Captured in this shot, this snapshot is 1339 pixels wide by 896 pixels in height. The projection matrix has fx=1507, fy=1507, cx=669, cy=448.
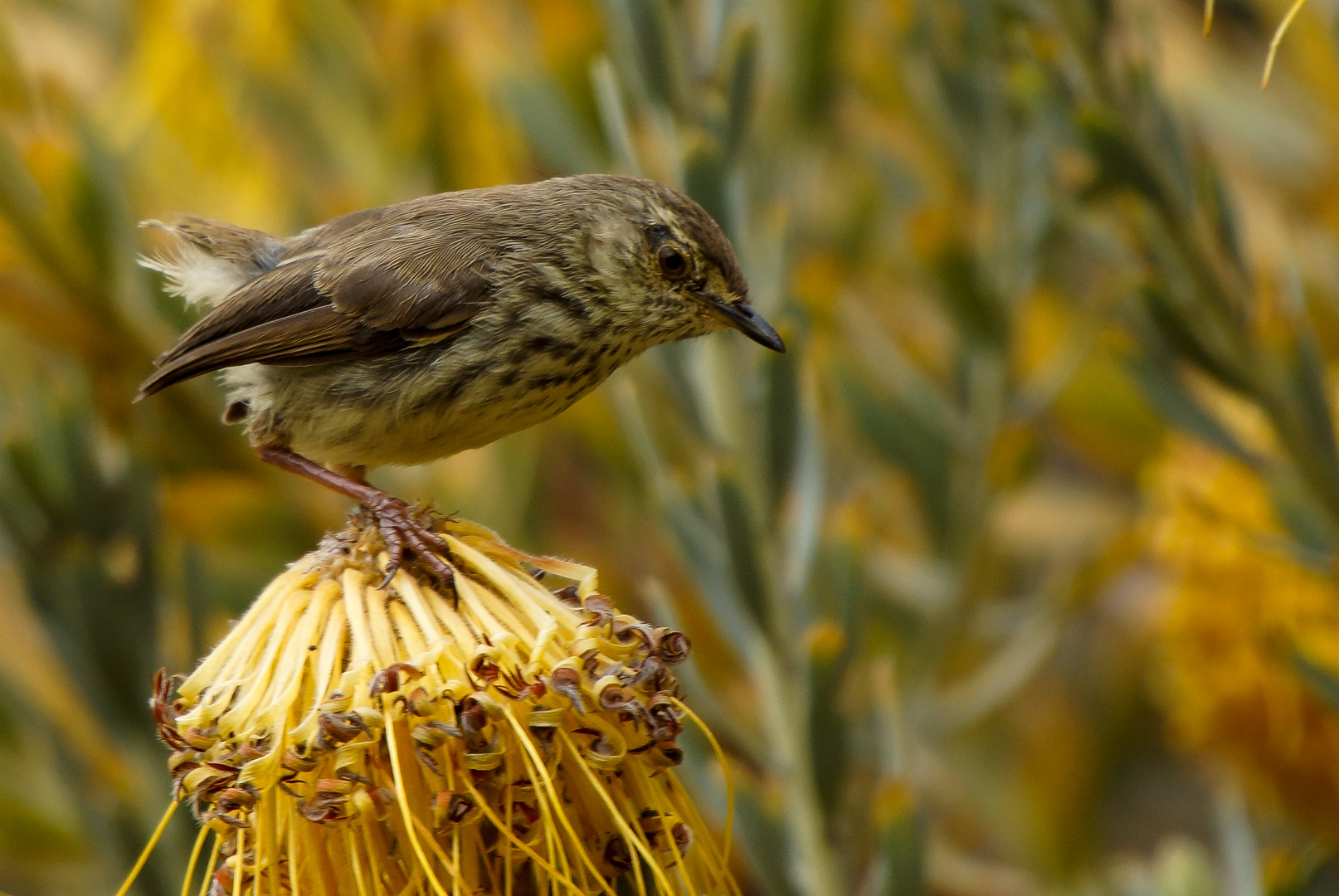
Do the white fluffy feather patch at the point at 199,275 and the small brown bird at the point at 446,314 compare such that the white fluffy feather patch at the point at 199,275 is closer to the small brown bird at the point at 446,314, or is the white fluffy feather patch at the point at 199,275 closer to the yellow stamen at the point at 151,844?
the small brown bird at the point at 446,314

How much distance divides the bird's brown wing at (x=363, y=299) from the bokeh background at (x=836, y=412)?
38 cm

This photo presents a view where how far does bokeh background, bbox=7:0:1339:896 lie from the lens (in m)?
2.80

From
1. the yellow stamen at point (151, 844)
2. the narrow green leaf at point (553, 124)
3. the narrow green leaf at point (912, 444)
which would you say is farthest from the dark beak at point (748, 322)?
the yellow stamen at point (151, 844)

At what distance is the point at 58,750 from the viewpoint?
3014 mm

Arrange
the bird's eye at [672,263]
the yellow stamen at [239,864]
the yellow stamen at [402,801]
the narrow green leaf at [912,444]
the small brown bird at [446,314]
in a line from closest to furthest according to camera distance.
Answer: the yellow stamen at [402,801]
the yellow stamen at [239,864]
the small brown bird at [446,314]
the bird's eye at [672,263]
the narrow green leaf at [912,444]

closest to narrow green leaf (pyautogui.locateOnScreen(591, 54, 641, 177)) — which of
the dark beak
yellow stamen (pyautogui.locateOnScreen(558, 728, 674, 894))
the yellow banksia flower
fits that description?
the dark beak

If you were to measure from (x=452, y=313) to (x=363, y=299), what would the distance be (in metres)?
0.17

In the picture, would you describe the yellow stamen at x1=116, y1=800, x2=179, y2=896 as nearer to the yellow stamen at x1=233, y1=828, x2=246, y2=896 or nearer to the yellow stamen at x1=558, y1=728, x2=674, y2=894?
the yellow stamen at x1=233, y1=828, x2=246, y2=896

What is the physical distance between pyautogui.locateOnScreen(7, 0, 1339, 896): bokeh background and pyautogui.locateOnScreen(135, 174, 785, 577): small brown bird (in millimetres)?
114

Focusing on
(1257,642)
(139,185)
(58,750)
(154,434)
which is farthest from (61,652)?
(1257,642)

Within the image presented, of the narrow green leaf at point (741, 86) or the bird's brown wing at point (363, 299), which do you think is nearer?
the bird's brown wing at point (363, 299)

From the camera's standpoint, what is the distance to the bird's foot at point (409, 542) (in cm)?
207

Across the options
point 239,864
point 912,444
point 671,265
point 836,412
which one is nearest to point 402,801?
point 239,864

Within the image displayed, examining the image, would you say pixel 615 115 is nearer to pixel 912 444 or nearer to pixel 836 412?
pixel 912 444
